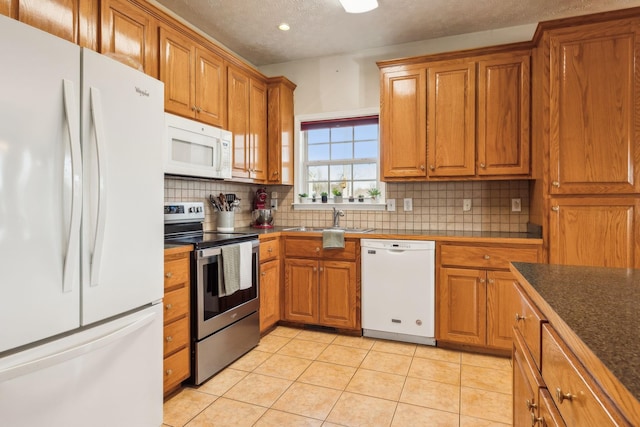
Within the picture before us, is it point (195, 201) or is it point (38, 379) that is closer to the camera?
point (38, 379)

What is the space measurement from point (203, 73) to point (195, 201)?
104 centimetres

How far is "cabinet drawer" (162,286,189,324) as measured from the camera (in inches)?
80.9

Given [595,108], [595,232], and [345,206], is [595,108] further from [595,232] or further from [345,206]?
[345,206]

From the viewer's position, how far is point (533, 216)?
9.64 feet

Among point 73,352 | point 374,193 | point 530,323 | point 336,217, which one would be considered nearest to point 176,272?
point 73,352

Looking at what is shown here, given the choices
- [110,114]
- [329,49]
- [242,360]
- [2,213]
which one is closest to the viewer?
[2,213]

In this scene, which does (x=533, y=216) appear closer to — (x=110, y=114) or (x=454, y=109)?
(x=454, y=109)

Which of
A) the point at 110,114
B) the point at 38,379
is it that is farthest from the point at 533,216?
the point at 38,379

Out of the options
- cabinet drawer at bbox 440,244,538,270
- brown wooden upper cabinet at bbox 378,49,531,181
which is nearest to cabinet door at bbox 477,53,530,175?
brown wooden upper cabinet at bbox 378,49,531,181

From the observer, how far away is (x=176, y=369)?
83.7 inches

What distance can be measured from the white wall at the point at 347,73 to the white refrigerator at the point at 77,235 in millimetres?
2296

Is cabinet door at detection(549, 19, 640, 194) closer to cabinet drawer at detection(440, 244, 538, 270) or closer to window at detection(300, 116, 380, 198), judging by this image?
cabinet drawer at detection(440, 244, 538, 270)

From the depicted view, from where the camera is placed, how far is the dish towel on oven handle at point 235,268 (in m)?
2.44

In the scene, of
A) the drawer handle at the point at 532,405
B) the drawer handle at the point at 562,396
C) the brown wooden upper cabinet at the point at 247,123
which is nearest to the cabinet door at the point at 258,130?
the brown wooden upper cabinet at the point at 247,123
